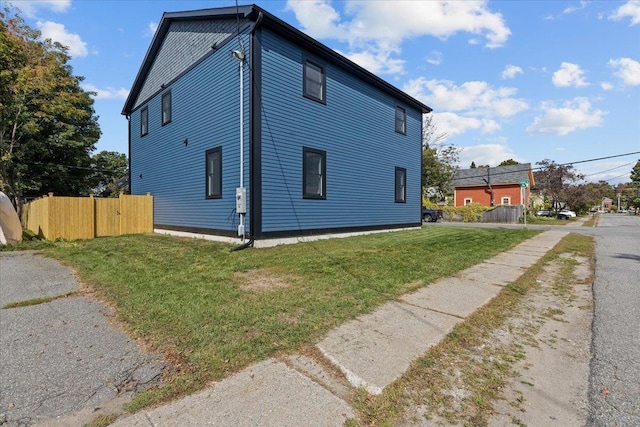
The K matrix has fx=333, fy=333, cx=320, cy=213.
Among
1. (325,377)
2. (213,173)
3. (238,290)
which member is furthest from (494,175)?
(325,377)

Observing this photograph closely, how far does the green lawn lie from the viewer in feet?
9.44

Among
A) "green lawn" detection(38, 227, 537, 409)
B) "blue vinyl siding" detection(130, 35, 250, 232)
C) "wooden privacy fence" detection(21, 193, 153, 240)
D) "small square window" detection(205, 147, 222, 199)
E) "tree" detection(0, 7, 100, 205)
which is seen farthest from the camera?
"tree" detection(0, 7, 100, 205)

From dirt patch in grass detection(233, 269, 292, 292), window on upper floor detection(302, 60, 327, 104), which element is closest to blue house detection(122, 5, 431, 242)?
window on upper floor detection(302, 60, 327, 104)

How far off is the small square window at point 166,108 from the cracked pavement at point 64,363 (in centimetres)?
995

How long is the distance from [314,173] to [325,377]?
27.6 ft

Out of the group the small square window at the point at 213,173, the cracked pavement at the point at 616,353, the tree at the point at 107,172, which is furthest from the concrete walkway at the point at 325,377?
the tree at the point at 107,172

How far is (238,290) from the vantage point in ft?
15.3

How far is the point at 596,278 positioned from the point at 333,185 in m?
7.13

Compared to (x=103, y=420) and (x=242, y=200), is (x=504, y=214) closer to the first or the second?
(x=242, y=200)

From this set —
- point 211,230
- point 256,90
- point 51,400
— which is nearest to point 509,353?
point 51,400

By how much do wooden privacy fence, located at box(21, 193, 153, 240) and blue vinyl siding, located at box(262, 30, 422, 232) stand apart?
23.7ft

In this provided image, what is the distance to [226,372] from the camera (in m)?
2.51

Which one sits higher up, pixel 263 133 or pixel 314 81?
pixel 314 81

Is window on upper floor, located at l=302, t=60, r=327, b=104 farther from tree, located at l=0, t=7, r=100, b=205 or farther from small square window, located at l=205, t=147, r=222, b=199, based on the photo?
tree, located at l=0, t=7, r=100, b=205
